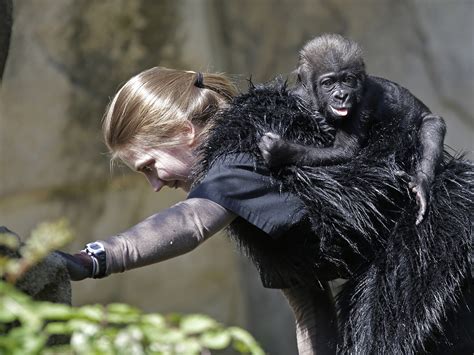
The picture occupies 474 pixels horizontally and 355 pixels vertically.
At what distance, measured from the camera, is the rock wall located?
15.3 feet

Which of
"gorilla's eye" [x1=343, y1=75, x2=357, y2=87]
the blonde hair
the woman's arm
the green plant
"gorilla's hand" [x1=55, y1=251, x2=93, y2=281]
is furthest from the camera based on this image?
"gorilla's eye" [x1=343, y1=75, x2=357, y2=87]

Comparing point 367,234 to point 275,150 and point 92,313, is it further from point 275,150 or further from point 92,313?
point 92,313

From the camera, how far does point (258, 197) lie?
6.57 feet

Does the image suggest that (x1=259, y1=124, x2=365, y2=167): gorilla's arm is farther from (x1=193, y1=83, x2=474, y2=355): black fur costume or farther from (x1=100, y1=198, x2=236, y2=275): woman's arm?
(x1=100, y1=198, x2=236, y2=275): woman's arm

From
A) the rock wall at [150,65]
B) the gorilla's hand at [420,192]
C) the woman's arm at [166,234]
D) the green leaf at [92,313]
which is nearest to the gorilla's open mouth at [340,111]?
the gorilla's hand at [420,192]

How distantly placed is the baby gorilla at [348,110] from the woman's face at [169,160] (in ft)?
0.93

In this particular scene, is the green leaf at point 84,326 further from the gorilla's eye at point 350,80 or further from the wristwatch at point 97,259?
the gorilla's eye at point 350,80

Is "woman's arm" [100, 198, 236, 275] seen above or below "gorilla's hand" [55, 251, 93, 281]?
above

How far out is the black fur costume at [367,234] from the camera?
2.06m

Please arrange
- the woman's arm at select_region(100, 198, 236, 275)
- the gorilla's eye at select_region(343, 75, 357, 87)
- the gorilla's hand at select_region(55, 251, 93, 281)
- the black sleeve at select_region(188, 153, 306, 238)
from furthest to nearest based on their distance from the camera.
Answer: the gorilla's eye at select_region(343, 75, 357, 87) → the black sleeve at select_region(188, 153, 306, 238) → the woman's arm at select_region(100, 198, 236, 275) → the gorilla's hand at select_region(55, 251, 93, 281)

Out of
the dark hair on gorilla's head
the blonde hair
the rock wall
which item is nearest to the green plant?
the blonde hair

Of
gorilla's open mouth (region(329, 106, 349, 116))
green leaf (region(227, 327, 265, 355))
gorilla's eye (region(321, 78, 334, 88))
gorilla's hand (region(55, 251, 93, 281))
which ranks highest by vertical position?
gorilla's eye (region(321, 78, 334, 88))

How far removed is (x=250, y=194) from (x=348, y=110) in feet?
1.55

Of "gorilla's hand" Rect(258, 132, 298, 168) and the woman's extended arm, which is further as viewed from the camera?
"gorilla's hand" Rect(258, 132, 298, 168)
